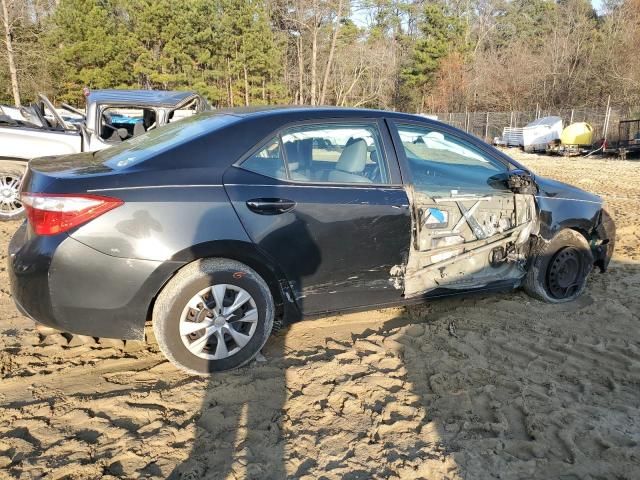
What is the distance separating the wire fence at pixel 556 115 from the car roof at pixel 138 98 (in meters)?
12.8

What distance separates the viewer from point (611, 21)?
37688mm

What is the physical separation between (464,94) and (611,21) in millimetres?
12387

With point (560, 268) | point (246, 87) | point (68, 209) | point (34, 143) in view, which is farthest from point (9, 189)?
point (246, 87)

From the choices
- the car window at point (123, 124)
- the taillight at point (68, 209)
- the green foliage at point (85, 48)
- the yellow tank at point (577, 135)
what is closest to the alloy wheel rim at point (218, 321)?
the taillight at point (68, 209)

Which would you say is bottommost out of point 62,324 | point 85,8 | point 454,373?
point 454,373

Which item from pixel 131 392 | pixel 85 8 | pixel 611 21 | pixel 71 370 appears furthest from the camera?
pixel 611 21

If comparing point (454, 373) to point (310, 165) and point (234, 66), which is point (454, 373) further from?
point (234, 66)

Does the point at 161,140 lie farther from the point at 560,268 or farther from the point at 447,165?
the point at 560,268

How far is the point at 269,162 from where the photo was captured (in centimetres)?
319

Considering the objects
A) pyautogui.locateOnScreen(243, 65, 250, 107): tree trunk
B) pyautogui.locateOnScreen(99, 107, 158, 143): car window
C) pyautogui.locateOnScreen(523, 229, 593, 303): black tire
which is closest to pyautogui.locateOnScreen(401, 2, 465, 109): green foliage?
pyautogui.locateOnScreen(243, 65, 250, 107): tree trunk

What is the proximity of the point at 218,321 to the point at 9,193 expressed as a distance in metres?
5.52

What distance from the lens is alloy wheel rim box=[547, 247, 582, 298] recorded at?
4.38 m

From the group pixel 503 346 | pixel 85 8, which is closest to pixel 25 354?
pixel 503 346

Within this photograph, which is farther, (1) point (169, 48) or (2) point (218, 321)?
(1) point (169, 48)
